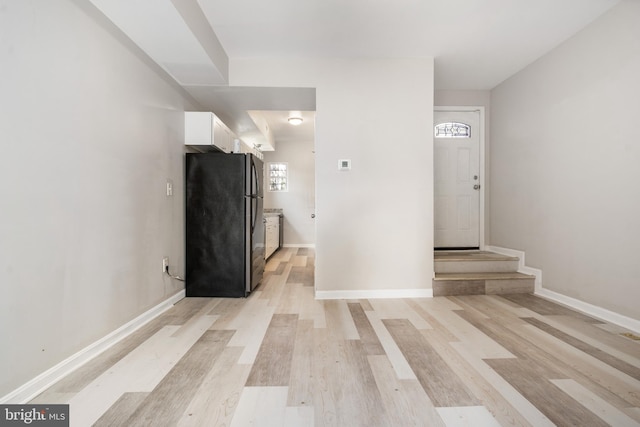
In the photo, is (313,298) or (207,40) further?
(313,298)

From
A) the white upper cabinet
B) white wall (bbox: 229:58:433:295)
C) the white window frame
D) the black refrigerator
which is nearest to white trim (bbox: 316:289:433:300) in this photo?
white wall (bbox: 229:58:433:295)

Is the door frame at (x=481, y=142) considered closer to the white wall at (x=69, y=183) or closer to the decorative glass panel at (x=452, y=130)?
the decorative glass panel at (x=452, y=130)

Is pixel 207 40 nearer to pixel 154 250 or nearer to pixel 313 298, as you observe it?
pixel 154 250

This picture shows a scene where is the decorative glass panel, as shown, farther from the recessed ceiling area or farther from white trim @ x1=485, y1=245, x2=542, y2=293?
the recessed ceiling area

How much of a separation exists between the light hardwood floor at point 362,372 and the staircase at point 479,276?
543 mm

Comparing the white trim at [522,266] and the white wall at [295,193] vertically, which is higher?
the white wall at [295,193]

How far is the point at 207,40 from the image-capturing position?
247 cm

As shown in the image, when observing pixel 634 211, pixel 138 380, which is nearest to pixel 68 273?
pixel 138 380

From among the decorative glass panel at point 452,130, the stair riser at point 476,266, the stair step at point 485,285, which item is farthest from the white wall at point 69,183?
the decorative glass panel at point 452,130

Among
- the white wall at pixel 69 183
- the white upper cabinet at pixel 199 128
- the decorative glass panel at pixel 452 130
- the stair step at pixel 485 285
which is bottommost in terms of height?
the stair step at pixel 485 285

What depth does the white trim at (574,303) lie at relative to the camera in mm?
2312

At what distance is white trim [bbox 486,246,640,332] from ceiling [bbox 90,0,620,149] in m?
2.22

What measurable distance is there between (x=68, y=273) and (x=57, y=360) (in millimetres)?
463

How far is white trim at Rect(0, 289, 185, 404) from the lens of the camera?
4.57 ft
